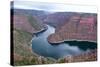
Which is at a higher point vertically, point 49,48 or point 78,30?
point 78,30

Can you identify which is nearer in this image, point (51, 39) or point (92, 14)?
point (51, 39)

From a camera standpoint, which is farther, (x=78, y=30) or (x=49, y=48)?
(x=78, y=30)

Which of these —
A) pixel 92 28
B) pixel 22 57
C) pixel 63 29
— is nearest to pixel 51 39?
pixel 63 29

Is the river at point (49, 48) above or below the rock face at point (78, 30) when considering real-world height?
below

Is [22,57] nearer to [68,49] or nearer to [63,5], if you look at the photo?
[68,49]
